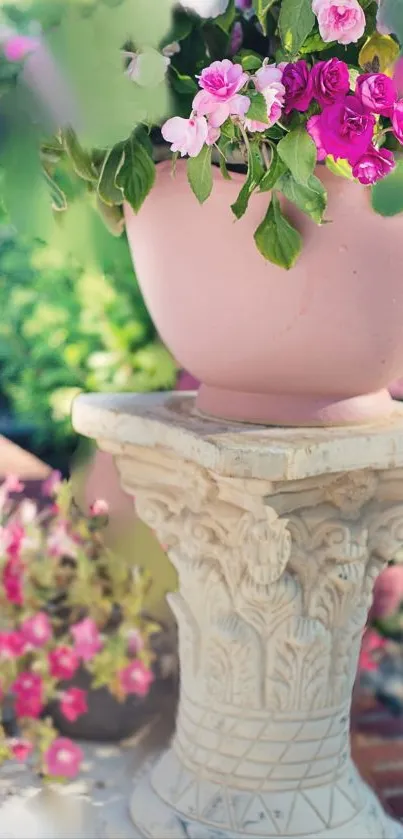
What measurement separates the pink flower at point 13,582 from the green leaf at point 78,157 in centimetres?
96

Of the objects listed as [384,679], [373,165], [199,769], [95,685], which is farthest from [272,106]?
[384,679]

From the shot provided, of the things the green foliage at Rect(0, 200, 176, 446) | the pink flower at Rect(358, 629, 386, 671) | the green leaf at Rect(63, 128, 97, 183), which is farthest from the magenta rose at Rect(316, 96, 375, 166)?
the pink flower at Rect(358, 629, 386, 671)

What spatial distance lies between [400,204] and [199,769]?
105 cm

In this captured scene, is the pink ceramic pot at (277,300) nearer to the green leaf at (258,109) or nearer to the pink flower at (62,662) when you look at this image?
the green leaf at (258,109)

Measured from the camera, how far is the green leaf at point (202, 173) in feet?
4.08

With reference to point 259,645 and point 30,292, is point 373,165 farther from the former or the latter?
point 30,292

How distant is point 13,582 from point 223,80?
1.24 meters

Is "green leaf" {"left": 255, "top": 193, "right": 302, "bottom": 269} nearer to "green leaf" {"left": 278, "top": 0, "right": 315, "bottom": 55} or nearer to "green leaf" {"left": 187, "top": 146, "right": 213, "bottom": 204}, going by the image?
→ "green leaf" {"left": 187, "top": 146, "right": 213, "bottom": 204}

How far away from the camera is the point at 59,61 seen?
1.21m

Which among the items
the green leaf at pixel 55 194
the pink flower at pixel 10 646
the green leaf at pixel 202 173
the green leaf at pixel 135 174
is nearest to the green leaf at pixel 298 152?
the green leaf at pixel 202 173

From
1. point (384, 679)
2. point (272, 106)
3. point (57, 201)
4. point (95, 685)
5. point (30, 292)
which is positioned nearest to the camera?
point (272, 106)

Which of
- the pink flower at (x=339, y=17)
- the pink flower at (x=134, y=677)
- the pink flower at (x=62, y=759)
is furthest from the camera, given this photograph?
the pink flower at (x=134, y=677)

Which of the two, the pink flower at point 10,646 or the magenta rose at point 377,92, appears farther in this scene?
the pink flower at point 10,646

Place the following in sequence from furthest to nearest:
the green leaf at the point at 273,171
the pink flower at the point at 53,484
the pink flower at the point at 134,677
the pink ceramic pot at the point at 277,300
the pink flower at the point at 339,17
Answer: the pink flower at the point at 53,484 < the pink flower at the point at 134,677 < the pink ceramic pot at the point at 277,300 < the green leaf at the point at 273,171 < the pink flower at the point at 339,17
